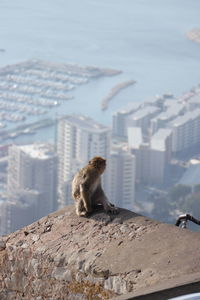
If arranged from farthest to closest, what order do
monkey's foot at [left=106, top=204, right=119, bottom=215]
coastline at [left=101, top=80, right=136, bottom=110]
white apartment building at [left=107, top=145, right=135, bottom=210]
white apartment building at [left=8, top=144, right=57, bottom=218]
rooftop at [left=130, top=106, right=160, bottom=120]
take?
coastline at [left=101, top=80, right=136, bottom=110]
rooftop at [left=130, top=106, right=160, bottom=120]
white apartment building at [left=107, top=145, right=135, bottom=210]
white apartment building at [left=8, top=144, right=57, bottom=218]
monkey's foot at [left=106, top=204, right=119, bottom=215]

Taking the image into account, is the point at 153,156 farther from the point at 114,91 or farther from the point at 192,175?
the point at 114,91

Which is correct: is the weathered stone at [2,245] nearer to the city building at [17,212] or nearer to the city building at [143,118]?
the city building at [17,212]

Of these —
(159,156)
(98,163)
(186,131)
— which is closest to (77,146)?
(159,156)

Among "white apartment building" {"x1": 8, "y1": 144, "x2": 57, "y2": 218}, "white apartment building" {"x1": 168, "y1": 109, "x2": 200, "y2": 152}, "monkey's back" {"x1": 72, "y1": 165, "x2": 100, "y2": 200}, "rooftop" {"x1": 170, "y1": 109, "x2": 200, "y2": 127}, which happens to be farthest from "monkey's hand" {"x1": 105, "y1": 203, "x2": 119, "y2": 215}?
"rooftop" {"x1": 170, "y1": 109, "x2": 200, "y2": 127}

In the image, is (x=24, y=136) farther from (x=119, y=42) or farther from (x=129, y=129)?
(x=119, y=42)

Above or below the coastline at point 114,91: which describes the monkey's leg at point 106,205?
above

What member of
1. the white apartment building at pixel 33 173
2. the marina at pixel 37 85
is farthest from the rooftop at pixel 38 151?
the marina at pixel 37 85

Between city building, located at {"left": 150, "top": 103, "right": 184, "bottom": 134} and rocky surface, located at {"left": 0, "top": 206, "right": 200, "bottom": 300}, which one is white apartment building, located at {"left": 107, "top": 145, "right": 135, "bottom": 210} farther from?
rocky surface, located at {"left": 0, "top": 206, "right": 200, "bottom": 300}
